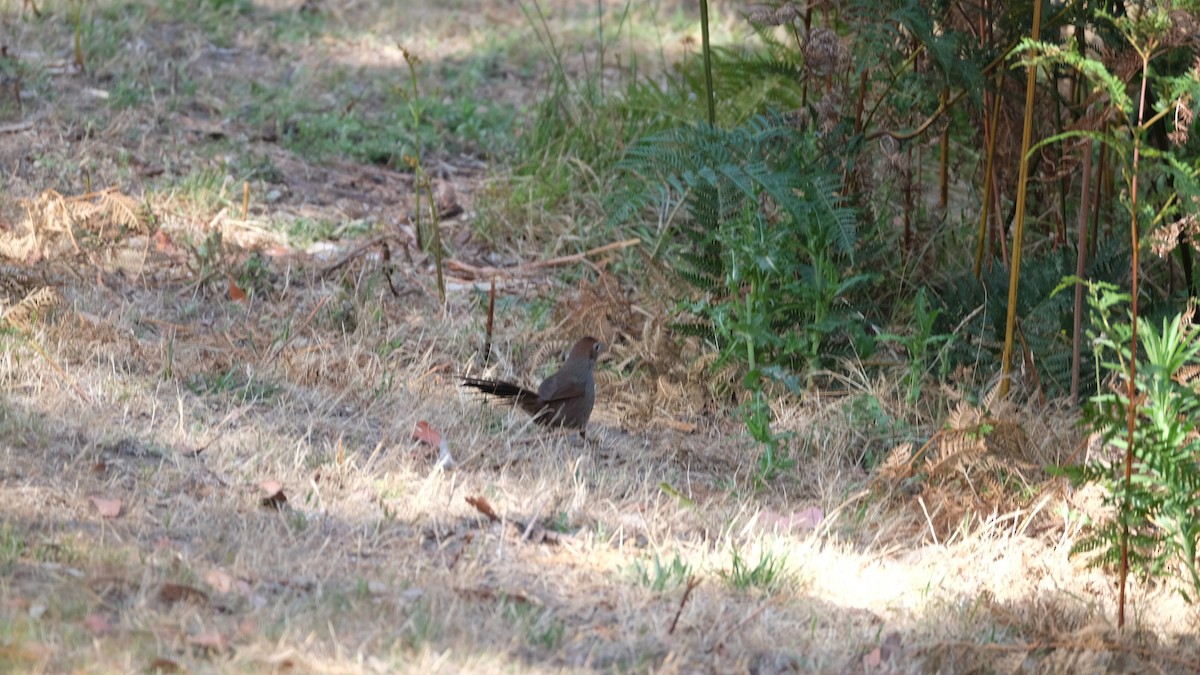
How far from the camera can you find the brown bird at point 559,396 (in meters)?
4.04

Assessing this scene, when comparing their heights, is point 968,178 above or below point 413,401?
above

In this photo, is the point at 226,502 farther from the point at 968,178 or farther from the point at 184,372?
the point at 968,178

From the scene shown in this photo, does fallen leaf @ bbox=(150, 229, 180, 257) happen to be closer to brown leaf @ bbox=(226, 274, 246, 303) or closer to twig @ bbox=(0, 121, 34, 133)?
brown leaf @ bbox=(226, 274, 246, 303)

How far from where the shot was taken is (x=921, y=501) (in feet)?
12.2

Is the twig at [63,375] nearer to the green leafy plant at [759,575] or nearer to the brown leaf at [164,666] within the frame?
the brown leaf at [164,666]

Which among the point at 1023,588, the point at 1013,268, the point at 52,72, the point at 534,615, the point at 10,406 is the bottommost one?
the point at 1023,588

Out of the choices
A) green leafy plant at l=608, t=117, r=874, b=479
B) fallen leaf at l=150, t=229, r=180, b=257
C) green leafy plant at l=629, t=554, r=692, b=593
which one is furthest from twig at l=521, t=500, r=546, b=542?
fallen leaf at l=150, t=229, r=180, b=257

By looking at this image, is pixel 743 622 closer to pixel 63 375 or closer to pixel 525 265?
pixel 63 375

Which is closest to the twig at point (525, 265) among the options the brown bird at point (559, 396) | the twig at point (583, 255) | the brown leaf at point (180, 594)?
the twig at point (583, 255)

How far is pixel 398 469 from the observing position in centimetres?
365

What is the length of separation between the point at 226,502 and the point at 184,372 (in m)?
0.96

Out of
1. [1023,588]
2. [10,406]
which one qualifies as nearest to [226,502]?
[10,406]

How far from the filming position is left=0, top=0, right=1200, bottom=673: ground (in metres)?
2.82

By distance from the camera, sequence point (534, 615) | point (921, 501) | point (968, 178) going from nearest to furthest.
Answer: point (534, 615)
point (921, 501)
point (968, 178)
